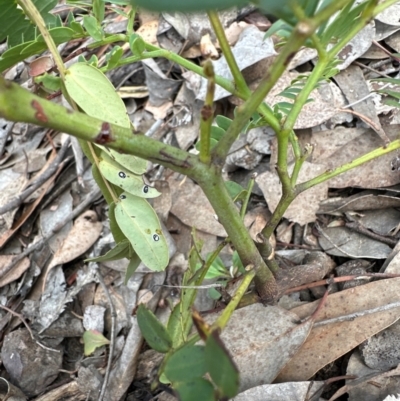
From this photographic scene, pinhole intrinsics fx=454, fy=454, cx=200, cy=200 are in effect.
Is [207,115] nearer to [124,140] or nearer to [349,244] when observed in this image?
[124,140]

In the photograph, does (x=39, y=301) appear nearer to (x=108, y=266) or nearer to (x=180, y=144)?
(x=108, y=266)

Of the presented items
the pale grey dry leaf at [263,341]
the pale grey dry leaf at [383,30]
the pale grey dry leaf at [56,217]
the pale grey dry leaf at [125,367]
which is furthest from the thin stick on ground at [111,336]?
the pale grey dry leaf at [383,30]

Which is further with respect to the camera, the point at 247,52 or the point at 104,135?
the point at 247,52

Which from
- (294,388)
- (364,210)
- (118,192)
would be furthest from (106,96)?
(364,210)

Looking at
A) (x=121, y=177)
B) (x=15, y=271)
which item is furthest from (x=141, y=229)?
(x=15, y=271)

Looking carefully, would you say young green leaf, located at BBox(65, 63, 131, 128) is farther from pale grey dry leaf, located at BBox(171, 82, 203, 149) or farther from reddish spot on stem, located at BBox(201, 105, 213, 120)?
pale grey dry leaf, located at BBox(171, 82, 203, 149)

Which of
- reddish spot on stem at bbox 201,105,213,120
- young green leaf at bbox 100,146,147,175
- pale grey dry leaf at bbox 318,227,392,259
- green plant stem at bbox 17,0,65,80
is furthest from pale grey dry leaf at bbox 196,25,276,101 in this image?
reddish spot on stem at bbox 201,105,213,120
